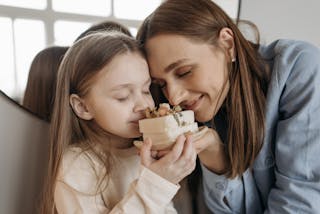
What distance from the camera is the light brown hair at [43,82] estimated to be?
964 mm

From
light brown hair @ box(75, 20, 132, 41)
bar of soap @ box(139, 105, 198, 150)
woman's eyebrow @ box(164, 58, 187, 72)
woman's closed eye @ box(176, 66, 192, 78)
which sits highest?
light brown hair @ box(75, 20, 132, 41)

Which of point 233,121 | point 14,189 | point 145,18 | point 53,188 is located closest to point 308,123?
point 233,121

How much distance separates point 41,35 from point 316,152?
2.45 ft

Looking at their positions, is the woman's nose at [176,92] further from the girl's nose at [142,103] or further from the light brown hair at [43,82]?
the light brown hair at [43,82]

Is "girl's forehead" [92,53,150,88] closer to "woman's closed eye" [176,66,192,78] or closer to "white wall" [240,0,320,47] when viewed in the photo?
"woman's closed eye" [176,66,192,78]

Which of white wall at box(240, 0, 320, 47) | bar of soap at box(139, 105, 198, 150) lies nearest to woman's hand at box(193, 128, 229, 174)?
bar of soap at box(139, 105, 198, 150)

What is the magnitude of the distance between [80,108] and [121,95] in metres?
0.13

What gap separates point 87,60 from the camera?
895 mm

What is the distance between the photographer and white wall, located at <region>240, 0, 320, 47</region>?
52.4 inches

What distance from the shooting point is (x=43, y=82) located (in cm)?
98

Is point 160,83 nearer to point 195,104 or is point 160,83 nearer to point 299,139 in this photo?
point 195,104

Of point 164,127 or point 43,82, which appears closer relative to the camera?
point 164,127

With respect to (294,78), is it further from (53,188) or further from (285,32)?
(53,188)

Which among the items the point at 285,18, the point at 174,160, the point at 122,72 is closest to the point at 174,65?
the point at 122,72
